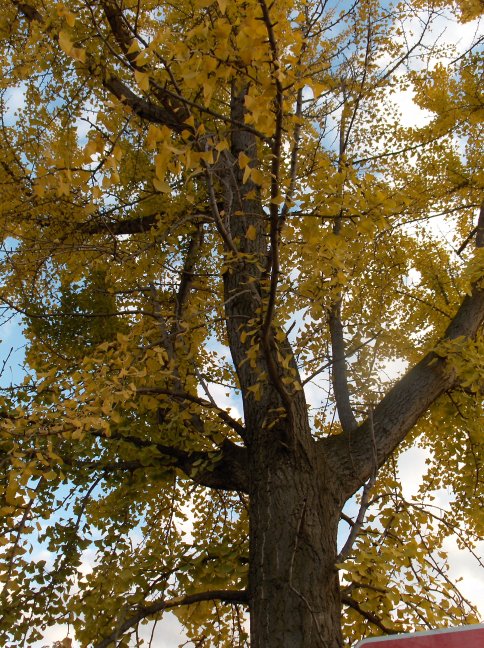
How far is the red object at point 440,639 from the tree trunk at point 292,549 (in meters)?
1.01

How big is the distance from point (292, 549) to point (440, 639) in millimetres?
1482

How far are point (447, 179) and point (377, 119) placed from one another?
1.14 meters

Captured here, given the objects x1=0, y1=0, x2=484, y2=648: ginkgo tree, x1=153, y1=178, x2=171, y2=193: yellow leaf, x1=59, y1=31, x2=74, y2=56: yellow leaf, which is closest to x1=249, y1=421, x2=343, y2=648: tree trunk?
x1=0, y1=0, x2=484, y2=648: ginkgo tree

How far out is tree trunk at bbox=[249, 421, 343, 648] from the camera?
8.42 ft

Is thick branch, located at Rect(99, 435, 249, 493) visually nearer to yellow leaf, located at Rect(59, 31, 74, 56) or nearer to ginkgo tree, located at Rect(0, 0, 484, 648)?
ginkgo tree, located at Rect(0, 0, 484, 648)

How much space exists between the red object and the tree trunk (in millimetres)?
1007

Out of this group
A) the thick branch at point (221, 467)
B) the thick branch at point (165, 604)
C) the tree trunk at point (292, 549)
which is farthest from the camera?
the thick branch at point (221, 467)

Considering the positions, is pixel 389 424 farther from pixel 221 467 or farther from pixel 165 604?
pixel 165 604

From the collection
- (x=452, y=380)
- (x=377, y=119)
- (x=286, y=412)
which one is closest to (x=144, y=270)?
(x=286, y=412)

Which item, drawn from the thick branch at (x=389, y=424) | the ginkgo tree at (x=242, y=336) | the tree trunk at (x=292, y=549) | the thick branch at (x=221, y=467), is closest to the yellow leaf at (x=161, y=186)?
the ginkgo tree at (x=242, y=336)

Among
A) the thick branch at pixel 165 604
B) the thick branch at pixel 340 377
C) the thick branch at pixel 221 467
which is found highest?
the thick branch at pixel 340 377

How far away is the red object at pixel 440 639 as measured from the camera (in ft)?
4.55

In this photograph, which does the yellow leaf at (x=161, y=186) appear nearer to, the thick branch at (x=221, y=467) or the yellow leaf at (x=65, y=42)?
the yellow leaf at (x=65, y=42)

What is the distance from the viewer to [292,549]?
282 centimetres
